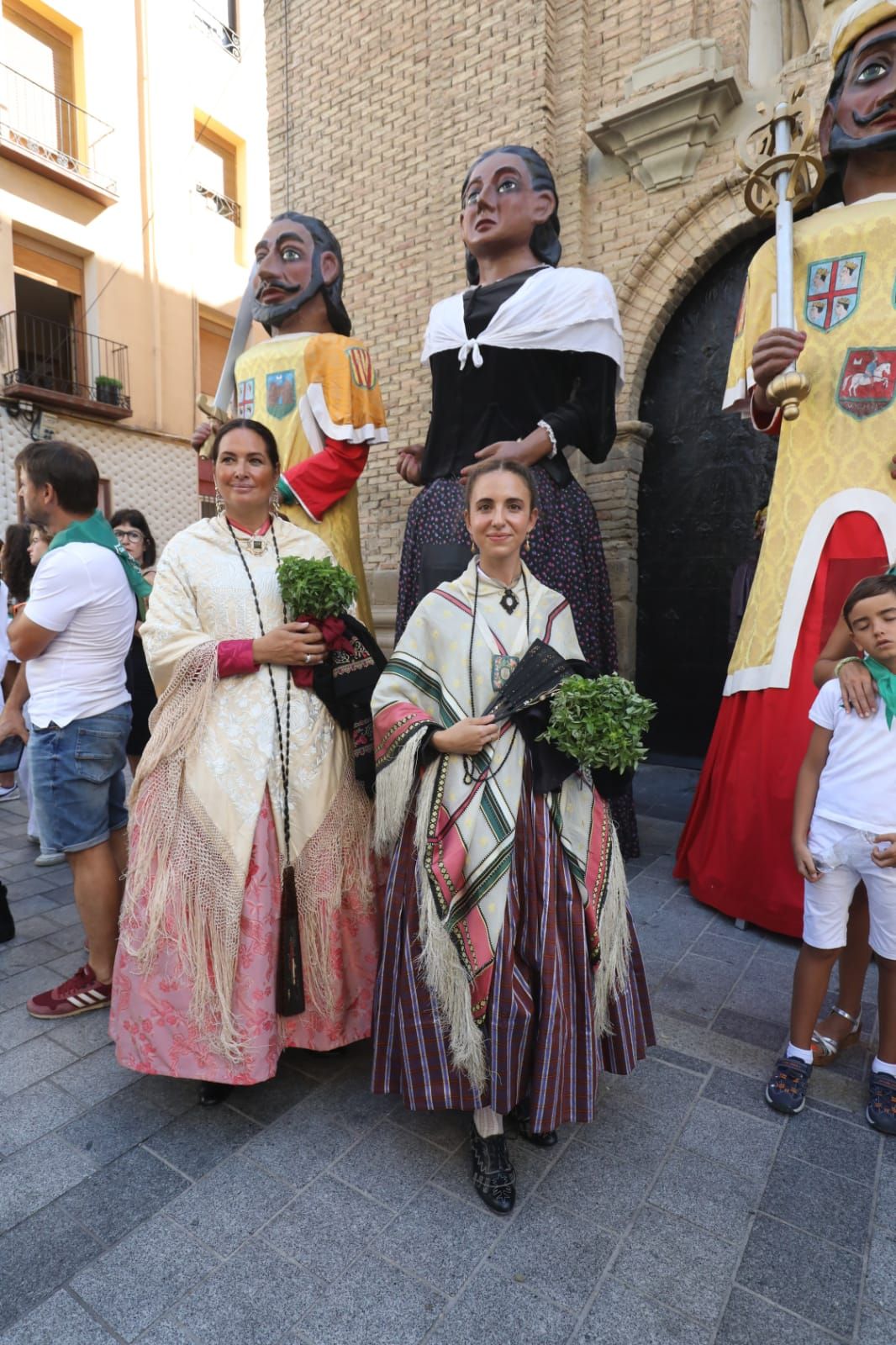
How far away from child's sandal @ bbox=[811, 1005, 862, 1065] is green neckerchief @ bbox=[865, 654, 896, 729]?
99cm

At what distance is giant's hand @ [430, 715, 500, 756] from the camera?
5.93 ft

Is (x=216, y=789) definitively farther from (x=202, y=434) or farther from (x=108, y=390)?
(x=108, y=390)

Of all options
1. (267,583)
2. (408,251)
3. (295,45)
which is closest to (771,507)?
(267,583)

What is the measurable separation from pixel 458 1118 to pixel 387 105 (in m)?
7.40

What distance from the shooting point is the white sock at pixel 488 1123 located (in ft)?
6.16

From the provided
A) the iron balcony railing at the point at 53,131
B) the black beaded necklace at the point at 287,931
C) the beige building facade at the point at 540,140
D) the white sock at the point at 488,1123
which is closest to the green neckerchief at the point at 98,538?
the black beaded necklace at the point at 287,931

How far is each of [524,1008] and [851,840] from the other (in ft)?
3.35

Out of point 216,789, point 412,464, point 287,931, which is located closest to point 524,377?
point 412,464

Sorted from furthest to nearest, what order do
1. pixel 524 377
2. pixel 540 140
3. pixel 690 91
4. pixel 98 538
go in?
pixel 540 140, pixel 690 91, pixel 524 377, pixel 98 538

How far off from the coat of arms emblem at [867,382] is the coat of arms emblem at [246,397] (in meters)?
2.65

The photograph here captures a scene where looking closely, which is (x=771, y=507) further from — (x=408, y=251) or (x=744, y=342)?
(x=408, y=251)

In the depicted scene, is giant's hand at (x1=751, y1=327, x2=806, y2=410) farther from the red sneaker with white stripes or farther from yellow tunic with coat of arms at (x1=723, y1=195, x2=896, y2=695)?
the red sneaker with white stripes

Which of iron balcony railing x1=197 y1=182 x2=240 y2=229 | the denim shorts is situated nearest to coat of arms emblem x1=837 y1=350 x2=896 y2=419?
the denim shorts

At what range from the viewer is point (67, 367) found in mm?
11898
